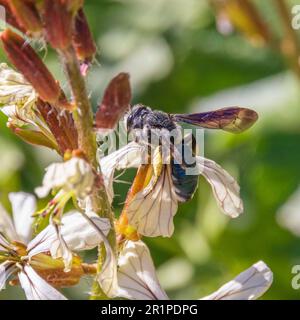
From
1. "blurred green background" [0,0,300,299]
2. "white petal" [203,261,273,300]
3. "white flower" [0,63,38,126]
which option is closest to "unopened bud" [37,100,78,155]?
"white flower" [0,63,38,126]

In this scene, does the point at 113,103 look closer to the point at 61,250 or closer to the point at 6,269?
the point at 61,250

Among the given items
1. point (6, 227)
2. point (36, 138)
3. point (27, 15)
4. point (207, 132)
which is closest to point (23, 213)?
point (6, 227)

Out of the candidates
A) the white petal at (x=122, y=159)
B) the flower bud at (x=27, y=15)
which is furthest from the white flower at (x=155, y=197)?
the flower bud at (x=27, y=15)

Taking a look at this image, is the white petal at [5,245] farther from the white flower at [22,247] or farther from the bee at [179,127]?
the bee at [179,127]

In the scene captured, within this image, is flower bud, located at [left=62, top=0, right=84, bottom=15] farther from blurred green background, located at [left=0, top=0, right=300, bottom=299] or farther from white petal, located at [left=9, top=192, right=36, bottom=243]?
blurred green background, located at [left=0, top=0, right=300, bottom=299]
